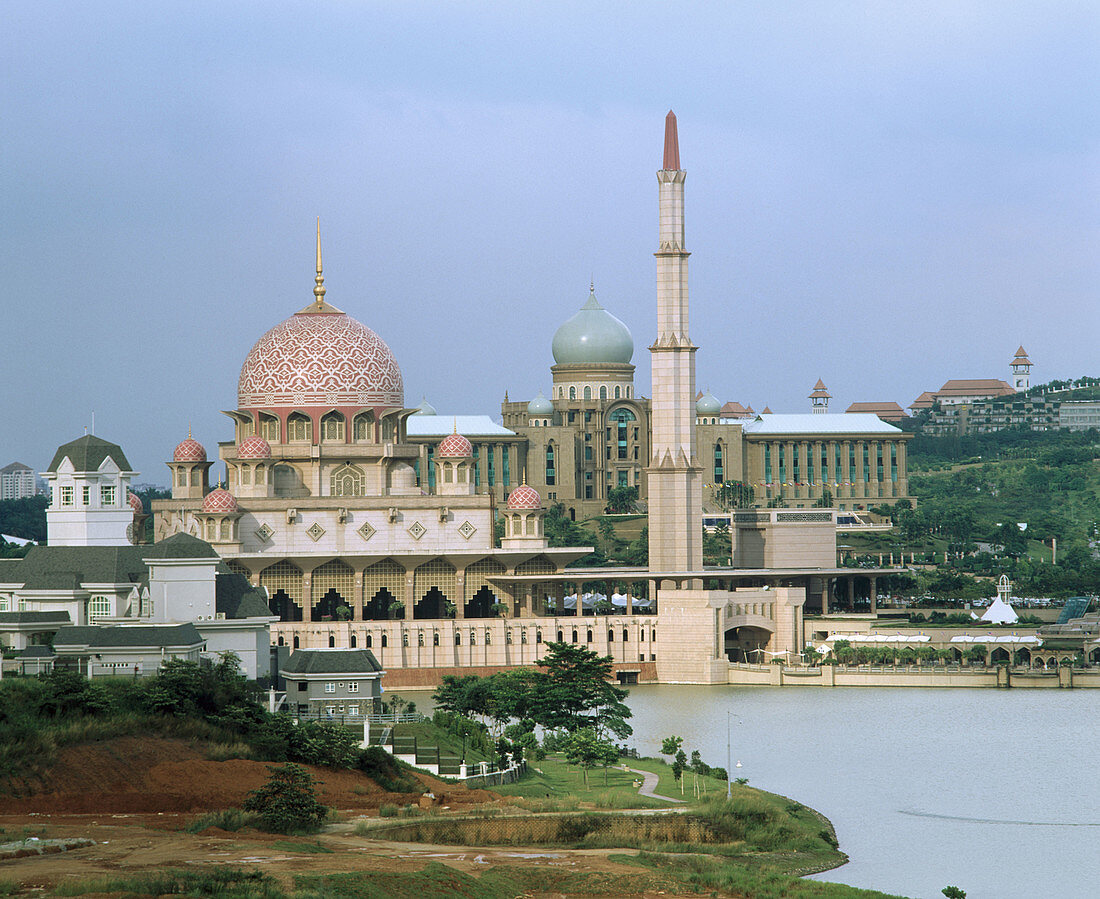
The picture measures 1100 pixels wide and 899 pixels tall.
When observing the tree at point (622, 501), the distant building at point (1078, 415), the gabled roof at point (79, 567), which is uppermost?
the distant building at point (1078, 415)

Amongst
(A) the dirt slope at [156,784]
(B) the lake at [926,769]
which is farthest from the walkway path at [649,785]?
(A) the dirt slope at [156,784]

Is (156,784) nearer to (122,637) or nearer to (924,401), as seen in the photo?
(122,637)

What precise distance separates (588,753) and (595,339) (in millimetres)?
77086

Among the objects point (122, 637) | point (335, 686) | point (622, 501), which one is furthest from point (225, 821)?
point (622, 501)

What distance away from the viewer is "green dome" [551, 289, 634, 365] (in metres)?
124

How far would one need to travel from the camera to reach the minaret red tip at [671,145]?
82.4m

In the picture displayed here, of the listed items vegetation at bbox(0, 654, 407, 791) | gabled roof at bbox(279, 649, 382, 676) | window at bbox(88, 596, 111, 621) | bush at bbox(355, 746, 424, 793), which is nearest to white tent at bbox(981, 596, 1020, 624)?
gabled roof at bbox(279, 649, 382, 676)

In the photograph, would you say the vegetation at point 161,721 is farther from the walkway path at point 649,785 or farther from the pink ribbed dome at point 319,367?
the pink ribbed dome at point 319,367

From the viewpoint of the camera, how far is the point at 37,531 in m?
122

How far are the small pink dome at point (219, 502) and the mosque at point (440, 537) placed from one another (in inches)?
3.2

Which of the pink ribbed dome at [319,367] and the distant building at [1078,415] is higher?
the distant building at [1078,415]

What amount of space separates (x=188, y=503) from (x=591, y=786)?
34.8 m

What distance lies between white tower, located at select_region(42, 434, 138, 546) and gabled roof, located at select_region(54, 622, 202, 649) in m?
8.93

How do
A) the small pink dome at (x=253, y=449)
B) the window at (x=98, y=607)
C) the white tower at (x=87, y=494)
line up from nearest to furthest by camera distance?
the window at (x=98, y=607)
the white tower at (x=87, y=494)
the small pink dome at (x=253, y=449)
